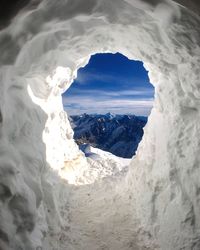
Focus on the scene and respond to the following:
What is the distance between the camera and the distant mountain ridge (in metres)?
104

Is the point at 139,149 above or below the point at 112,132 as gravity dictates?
above

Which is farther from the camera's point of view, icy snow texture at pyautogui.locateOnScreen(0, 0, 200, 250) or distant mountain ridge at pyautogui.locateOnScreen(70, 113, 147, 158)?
distant mountain ridge at pyautogui.locateOnScreen(70, 113, 147, 158)

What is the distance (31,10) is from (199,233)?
5489 millimetres

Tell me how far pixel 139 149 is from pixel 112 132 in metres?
102

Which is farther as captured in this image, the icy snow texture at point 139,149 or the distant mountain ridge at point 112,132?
the distant mountain ridge at point 112,132

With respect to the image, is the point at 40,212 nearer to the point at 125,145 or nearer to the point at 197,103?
the point at 197,103

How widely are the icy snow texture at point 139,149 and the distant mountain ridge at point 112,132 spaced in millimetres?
88683

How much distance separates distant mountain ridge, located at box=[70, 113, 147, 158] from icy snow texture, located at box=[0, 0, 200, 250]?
88.7 m

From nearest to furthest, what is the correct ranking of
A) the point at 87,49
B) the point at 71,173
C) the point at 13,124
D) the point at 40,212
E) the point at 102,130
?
the point at 13,124 → the point at 40,212 → the point at 87,49 → the point at 71,173 → the point at 102,130

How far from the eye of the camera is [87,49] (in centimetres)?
769

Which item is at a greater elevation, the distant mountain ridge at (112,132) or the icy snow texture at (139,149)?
the icy snow texture at (139,149)

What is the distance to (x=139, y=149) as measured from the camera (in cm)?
998

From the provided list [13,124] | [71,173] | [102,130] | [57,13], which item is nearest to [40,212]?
[13,124]

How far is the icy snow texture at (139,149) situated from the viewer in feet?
15.1
